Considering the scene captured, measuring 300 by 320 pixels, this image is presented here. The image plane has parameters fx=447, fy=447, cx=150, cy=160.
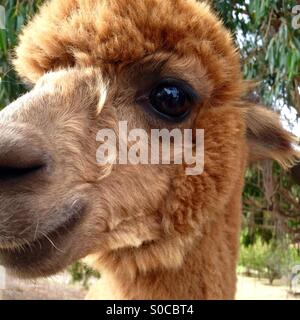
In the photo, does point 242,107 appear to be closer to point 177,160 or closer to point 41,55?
point 177,160

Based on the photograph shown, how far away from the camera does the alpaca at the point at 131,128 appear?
135 centimetres

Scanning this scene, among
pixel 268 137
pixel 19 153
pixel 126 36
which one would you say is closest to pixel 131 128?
pixel 126 36

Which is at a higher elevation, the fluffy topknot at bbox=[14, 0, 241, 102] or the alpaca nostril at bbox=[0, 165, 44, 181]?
the fluffy topknot at bbox=[14, 0, 241, 102]

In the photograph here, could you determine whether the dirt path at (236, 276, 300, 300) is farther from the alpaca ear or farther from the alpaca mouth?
the alpaca mouth

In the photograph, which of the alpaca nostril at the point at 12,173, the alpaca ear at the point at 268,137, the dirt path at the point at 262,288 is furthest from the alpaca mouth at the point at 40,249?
the dirt path at the point at 262,288

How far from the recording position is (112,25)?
1567 mm

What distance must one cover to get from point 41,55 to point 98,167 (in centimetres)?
55

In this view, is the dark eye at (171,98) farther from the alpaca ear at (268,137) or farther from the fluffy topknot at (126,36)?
the alpaca ear at (268,137)

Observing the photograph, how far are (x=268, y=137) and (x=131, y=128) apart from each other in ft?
2.44

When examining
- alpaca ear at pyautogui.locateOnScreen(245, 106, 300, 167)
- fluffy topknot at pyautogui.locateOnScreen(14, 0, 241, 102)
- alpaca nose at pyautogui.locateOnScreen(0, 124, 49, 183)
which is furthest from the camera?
alpaca ear at pyautogui.locateOnScreen(245, 106, 300, 167)

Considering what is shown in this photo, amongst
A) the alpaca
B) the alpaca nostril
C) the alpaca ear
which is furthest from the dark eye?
the alpaca nostril

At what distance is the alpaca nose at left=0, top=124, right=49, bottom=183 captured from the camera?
1183 mm

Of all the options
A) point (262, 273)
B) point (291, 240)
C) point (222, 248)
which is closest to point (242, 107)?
point (222, 248)
